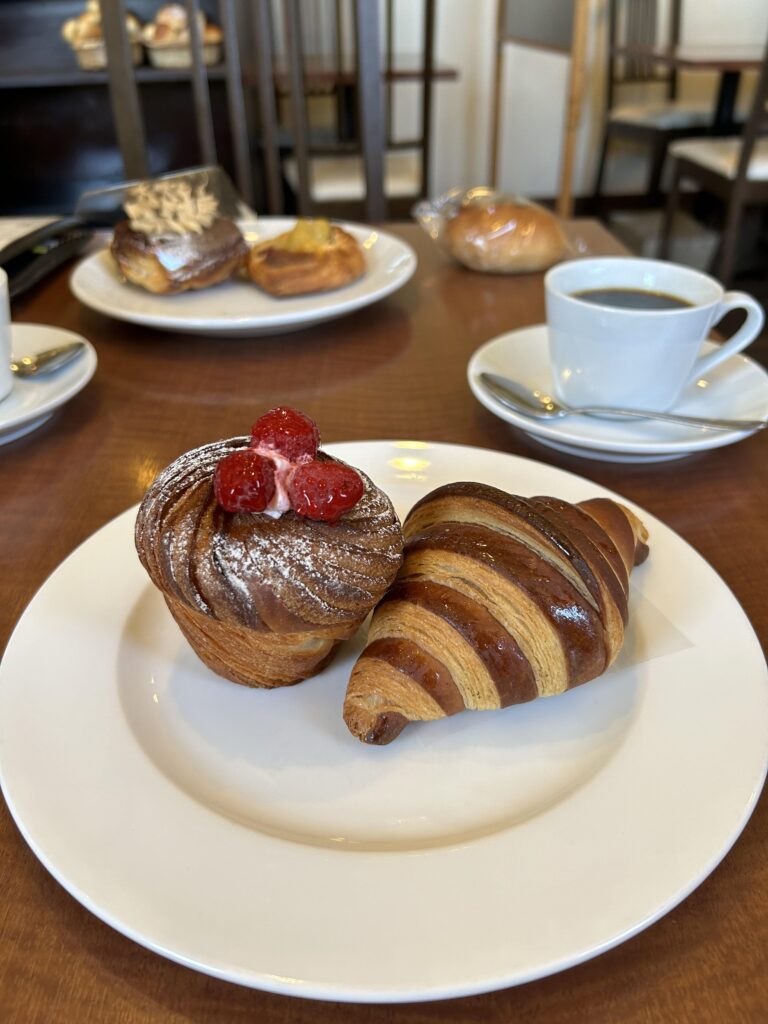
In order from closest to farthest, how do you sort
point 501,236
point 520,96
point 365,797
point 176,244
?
point 365,797
point 176,244
point 501,236
point 520,96

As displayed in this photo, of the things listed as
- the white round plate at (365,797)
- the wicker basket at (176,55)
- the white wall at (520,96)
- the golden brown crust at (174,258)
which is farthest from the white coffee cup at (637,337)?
the white wall at (520,96)

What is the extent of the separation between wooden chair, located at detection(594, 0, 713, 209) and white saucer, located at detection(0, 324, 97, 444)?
3.07 m

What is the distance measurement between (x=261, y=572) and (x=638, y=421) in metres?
0.48

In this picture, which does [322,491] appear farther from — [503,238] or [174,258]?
[503,238]

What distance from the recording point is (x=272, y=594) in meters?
0.46

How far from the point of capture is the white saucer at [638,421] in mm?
742

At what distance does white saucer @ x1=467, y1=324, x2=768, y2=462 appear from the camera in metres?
0.74

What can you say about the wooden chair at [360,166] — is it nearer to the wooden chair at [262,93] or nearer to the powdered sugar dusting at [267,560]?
the wooden chair at [262,93]

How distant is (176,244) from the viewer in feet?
3.41

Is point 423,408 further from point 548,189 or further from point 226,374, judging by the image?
point 548,189

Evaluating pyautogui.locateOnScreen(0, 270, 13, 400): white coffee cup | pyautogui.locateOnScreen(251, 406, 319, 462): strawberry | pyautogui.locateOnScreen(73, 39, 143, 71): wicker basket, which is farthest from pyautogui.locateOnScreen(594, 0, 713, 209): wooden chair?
pyautogui.locateOnScreen(251, 406, 319, 462): strawberry

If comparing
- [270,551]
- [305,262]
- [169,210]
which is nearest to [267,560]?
[270,551]

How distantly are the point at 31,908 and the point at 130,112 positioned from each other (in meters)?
1.59

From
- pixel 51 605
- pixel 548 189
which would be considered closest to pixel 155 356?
pixel 51 605
